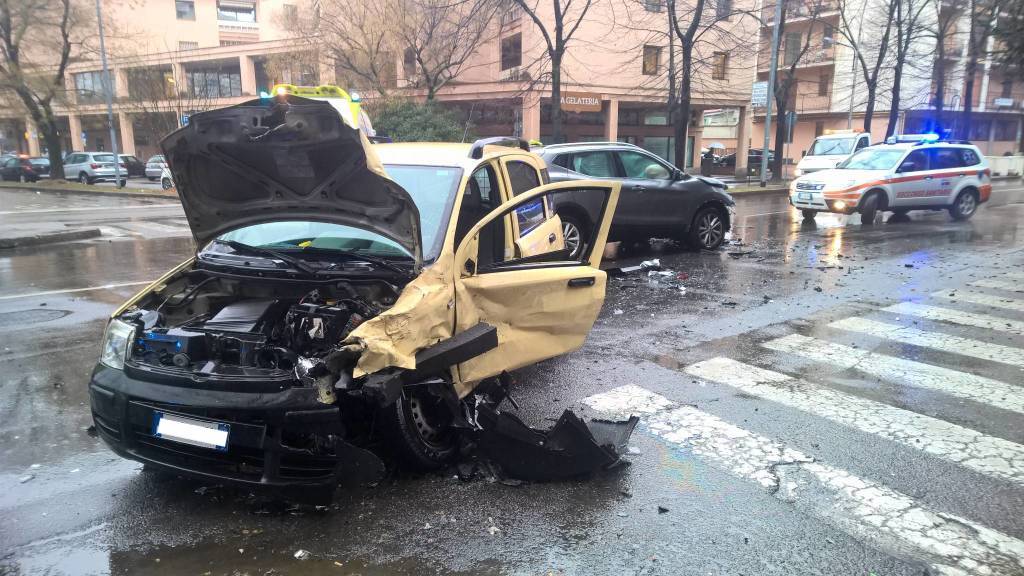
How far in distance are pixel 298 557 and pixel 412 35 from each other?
2688 centimetres

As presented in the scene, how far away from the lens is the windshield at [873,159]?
51.1 ft

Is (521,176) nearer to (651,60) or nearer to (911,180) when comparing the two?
(911,180)

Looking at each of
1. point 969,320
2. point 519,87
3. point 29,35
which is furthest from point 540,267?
point 29,35

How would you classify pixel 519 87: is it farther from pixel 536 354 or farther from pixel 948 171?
pixel 536 354

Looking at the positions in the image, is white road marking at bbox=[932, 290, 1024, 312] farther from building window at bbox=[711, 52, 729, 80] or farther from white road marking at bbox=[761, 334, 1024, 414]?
building window at bbox=[711, 52, 729, 80]

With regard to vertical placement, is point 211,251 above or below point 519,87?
below

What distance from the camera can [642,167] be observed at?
37.6 ft

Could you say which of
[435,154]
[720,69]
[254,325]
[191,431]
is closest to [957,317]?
[435,154]

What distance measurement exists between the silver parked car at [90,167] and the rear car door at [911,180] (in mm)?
33598

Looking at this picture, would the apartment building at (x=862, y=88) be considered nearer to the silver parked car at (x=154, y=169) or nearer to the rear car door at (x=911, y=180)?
the rear car door at (x=911, y=180)

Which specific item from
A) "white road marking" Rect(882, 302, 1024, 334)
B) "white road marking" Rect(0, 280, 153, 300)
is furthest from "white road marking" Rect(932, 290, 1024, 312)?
"white road marking" Rect(0, 280, 153, 300)

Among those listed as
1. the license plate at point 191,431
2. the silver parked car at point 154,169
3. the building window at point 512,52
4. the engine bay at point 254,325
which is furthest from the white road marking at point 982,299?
the silver parked car at point 154,169

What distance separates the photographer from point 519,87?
30.1 metres

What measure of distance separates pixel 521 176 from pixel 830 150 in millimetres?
23469
